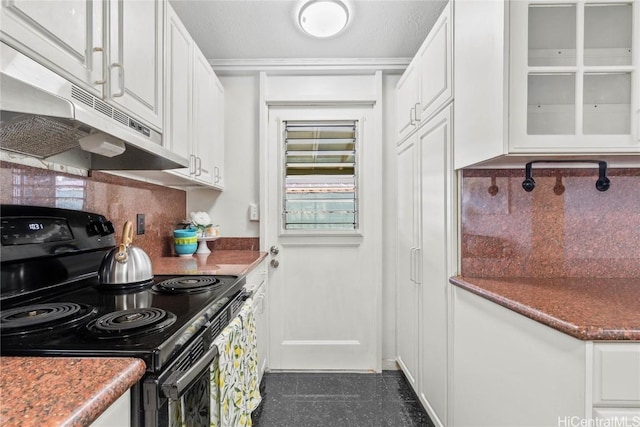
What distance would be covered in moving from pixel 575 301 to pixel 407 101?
158 centimetres

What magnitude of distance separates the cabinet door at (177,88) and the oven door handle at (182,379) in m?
1.01

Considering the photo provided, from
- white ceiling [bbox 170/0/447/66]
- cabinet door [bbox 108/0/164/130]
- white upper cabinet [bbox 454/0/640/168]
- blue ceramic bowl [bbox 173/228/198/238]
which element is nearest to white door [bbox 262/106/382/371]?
white ceiling [bbox 170/0/447/66]

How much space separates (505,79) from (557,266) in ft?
3.14

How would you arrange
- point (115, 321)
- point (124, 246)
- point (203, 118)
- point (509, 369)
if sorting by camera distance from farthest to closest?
point (203, 118)
point (124, 246)
point (509, 369)
point (115, 321)

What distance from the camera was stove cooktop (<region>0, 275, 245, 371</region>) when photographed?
721 millimetres

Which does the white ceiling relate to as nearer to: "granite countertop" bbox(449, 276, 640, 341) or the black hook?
the black hook

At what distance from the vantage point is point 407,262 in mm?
2213

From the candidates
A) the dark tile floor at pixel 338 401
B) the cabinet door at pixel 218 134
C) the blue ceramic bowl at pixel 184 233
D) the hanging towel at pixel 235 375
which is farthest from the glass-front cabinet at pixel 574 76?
the blue ceramic bowl at pixel 184 233

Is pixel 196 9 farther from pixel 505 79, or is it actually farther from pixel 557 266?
A: pixel 557 266

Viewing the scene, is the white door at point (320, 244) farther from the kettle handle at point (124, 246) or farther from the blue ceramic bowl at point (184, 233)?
the kettle handle at point (124, 246)

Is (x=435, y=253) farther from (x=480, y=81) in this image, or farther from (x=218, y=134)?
(x=218, y=134)

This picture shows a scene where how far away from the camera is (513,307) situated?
43.6 inches

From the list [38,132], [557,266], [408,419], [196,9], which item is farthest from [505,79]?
[408,419]

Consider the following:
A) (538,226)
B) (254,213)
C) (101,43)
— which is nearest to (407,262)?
(538,226)
